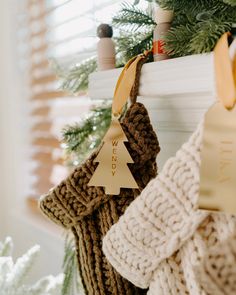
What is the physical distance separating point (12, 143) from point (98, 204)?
122 cm

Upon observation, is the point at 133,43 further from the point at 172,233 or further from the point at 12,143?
the point at 12,143

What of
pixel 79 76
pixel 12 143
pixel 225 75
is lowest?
pixel 12 143

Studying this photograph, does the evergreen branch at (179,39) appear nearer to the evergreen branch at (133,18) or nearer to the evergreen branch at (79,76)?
the evergreen branch at (133,18)

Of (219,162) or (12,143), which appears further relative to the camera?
(12,143)

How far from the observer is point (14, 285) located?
3.48 feet

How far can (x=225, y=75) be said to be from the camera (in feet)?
1.55

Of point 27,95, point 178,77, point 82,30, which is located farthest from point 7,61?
point 178,77

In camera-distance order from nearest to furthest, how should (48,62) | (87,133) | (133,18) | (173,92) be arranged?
(173,92) → (133,18) → (87,133) → (48,62)

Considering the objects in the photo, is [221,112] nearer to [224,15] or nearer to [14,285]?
[224,15]

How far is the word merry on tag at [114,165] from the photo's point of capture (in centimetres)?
64

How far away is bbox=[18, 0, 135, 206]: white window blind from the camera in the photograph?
1372 millimetres

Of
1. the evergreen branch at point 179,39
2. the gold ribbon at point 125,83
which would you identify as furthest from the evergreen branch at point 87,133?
the evergreen branch at point 179,39

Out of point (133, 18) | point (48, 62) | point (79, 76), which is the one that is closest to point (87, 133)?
point (79, 76)

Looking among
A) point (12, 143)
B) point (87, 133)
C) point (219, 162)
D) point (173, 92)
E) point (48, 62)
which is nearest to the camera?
point (219, 162)
